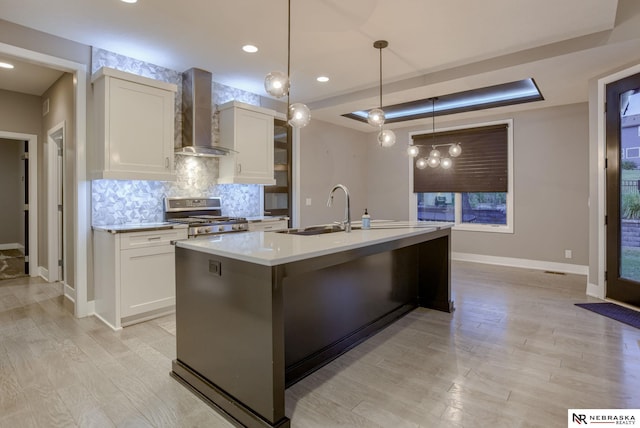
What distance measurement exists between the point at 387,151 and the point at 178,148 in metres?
4.37

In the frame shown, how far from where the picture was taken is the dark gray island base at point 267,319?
173 centimetres

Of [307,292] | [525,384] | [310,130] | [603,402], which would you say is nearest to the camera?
[603,402]

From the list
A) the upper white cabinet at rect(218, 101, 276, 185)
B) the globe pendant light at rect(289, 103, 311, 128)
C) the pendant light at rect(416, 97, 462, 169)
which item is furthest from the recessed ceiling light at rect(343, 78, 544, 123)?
the globe pendant light at rect(289, 103, 311, 128)

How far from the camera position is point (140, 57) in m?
3.79

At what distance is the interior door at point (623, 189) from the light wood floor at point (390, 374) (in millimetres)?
704

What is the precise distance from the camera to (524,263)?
5688mm

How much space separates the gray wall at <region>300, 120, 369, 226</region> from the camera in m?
6.09

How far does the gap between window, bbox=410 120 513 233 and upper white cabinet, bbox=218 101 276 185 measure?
327cm

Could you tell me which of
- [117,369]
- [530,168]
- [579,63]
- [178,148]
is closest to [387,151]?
[530,168]

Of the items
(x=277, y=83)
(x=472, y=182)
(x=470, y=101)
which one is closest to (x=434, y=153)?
(x=470, y=101)

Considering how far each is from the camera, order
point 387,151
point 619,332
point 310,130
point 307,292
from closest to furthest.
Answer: point 307,292, point 619,332, point 310,130, point 387,151

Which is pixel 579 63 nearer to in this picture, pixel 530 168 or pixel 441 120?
pixel 530 168

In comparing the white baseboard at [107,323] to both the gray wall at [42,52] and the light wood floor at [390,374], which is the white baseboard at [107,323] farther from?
the gray wall at [42,52]

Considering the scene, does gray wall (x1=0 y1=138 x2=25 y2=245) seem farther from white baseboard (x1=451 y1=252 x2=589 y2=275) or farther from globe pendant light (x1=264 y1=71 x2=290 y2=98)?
white baseboard (x1=451 y1=252 x2=589 y2=275)
